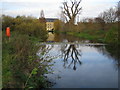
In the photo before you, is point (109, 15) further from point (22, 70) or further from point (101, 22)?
point (22, 70)

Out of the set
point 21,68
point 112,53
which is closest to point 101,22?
point 112,53

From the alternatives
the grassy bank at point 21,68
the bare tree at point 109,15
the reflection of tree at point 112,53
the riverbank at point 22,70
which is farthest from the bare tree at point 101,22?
the riverbank at point 22,70

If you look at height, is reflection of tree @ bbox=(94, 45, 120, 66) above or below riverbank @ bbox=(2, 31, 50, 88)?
below

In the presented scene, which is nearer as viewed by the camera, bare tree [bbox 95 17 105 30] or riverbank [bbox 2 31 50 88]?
riverbank [bbox 2 31 50 88]

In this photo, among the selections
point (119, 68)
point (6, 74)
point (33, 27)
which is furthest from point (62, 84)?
point (33, 27)

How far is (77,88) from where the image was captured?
387 centimetres

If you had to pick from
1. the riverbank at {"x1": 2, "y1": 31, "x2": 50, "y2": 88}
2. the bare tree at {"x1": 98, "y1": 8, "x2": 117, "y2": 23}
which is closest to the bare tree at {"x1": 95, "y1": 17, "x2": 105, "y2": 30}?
the bare tree at {"x1": 98, "y1": 8, "x2": 117, "y2": 23}

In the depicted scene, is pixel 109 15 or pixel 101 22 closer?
pixel 109 15

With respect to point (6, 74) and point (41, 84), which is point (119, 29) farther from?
point (6, 74)

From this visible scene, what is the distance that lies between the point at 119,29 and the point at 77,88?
9.37m

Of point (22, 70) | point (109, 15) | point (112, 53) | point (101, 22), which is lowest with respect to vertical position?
point (112, 53)

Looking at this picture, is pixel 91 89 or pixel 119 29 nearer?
pixel 91 89

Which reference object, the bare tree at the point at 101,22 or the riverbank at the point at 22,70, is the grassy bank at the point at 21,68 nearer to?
the riverbank at the point at 22,70

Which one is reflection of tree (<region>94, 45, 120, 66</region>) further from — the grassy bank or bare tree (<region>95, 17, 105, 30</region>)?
bare tree (<region>95, 17, 105, 30</region>)
